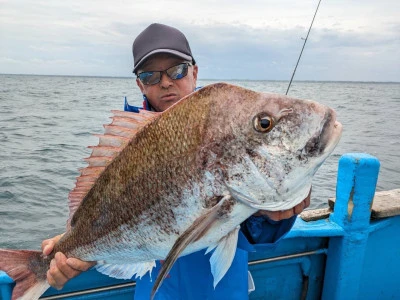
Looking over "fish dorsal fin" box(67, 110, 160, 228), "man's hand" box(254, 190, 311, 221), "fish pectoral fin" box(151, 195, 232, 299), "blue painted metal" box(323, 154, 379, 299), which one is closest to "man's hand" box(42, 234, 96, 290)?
"fish dorsal fin" box(67, 110, 160, 228)

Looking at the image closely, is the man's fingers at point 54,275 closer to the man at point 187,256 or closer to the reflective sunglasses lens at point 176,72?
the man at point 187,256

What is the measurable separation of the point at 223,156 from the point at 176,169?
9.0 inches

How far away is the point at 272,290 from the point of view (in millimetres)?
3461

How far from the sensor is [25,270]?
2.32m

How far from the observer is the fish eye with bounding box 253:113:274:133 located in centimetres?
157

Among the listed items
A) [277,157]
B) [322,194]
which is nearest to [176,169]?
[277,157]

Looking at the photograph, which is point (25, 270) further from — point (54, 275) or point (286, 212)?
point (286, 212)

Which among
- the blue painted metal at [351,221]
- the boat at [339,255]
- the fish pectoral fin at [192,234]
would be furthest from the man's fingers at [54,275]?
the blue painted metal at [351,221]

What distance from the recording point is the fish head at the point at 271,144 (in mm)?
1516

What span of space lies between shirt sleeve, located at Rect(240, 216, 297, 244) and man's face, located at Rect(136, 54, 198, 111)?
3.61 ft

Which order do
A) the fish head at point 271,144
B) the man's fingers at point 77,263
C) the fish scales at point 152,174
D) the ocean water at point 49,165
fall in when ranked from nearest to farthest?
the fish head at point 271,144
the fish scales at point 152,174
the man's fingers at point 77,263
the ocean water at point 49,165

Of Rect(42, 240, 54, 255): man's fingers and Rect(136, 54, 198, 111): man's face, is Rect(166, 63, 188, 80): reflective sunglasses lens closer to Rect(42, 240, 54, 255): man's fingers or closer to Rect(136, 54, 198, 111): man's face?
Rect(136, 54, 198, 111): man's face

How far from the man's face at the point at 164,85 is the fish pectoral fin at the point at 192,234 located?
1299mm

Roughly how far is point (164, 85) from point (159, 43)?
29 centimetres
